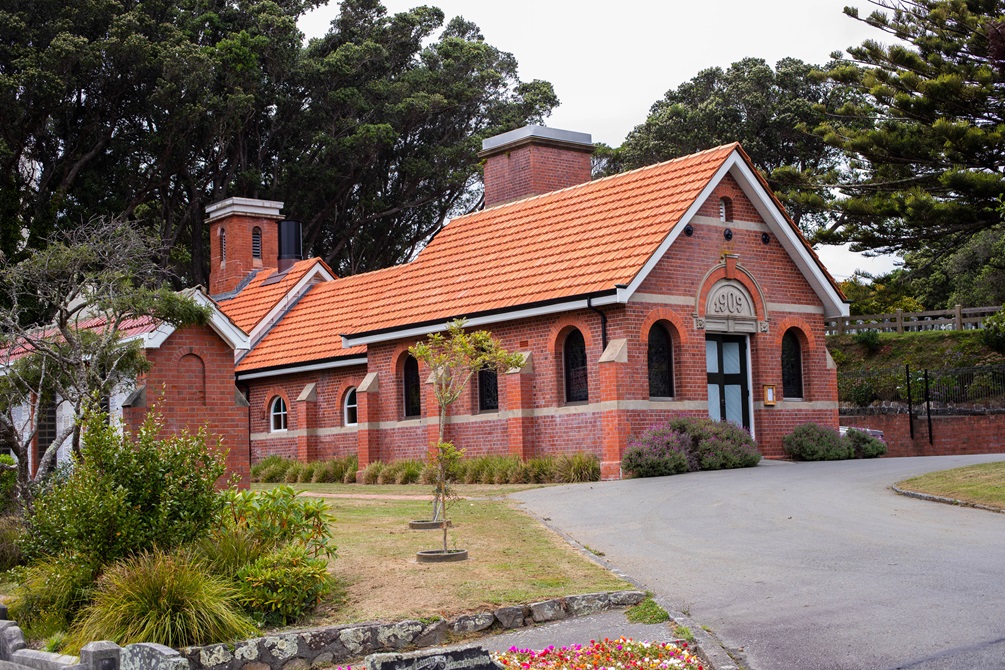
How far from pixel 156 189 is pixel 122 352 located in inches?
1080

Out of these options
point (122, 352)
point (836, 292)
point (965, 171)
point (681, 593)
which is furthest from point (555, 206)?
point (681, 593)

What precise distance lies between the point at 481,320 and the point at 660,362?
13.3 ft

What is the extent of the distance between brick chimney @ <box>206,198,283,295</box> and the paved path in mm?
23992

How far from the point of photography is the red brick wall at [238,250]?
41.9 m

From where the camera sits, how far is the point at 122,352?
18.5 m

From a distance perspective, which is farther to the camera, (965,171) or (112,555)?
(965,171)

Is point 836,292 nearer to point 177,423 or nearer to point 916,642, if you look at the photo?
point 177,423

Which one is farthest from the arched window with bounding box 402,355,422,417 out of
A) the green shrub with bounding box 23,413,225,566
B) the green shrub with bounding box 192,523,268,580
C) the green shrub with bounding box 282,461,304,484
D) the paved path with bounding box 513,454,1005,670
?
the green shrub with bounding box 192,523,268,580

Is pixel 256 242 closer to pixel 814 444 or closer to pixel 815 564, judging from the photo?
pixel 814 444

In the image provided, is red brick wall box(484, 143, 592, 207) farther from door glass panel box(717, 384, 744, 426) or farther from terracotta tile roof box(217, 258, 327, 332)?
door glass panel box(717, 384, 744, 426)

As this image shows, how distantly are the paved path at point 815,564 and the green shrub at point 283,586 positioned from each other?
3.14 meters

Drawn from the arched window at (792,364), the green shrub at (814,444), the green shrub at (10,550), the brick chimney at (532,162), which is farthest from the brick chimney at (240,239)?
the green shrub at (10,550)

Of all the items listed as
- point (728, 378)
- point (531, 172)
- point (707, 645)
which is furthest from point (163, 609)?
point (531, 172)

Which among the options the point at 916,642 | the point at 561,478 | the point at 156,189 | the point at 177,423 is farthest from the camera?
the point at 156,189
